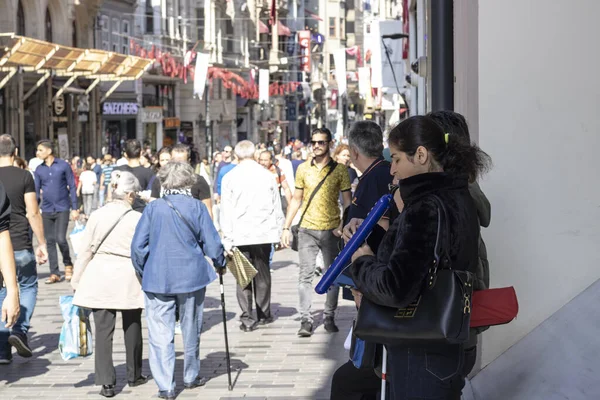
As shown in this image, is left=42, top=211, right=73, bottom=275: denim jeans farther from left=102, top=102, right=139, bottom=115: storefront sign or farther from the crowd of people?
left=102, top=102, right=139, bottom=115: storefront sign

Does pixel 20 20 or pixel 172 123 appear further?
pixel 172 123

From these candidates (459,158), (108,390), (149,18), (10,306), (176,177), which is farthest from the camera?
(149,18)

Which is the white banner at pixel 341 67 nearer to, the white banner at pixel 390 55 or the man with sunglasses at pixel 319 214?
the white banner at pixel 390 55

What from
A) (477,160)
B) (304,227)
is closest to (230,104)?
(304,227)

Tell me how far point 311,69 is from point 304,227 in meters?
90.0

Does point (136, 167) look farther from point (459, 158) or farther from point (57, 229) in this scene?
point (459, 158)

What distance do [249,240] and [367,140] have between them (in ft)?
10.5

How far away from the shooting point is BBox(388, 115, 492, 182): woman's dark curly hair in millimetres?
4660

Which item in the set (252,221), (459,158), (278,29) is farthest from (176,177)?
(278,29)

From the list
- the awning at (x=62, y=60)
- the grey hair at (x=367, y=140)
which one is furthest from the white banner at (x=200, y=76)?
the grey hair at (x=367, y=140)

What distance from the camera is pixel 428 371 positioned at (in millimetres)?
4586

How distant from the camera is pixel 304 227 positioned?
1116cm

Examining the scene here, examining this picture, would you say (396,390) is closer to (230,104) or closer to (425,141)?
(425,141)

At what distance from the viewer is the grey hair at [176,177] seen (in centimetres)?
859
